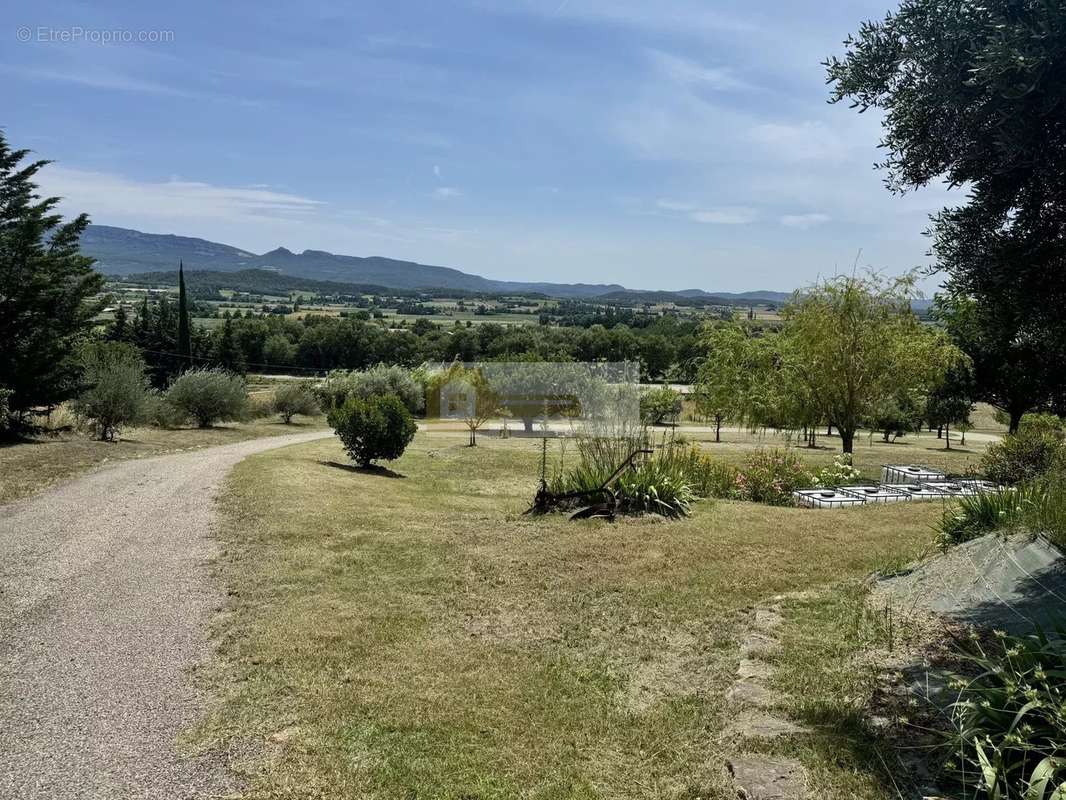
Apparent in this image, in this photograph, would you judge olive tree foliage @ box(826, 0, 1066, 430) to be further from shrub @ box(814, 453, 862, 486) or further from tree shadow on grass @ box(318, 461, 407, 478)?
tree shadow on grass @ box(318, 461, 407, 478)

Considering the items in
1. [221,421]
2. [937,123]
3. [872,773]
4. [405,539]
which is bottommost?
[221,421]

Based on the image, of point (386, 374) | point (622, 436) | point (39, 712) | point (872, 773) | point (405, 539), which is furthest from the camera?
point (386, 374)

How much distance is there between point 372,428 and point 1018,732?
15.5 metres

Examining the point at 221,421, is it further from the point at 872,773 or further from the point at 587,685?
the point at 872,773

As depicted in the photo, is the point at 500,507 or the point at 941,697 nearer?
the point at 941,697

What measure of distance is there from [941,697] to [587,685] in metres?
1.98

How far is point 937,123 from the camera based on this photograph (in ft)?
14.1

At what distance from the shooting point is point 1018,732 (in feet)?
9.00

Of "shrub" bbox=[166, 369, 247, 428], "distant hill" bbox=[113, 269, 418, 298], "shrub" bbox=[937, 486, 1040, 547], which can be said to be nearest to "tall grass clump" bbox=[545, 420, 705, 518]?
"shrub" bbox=[937, 486, 1040, 547]

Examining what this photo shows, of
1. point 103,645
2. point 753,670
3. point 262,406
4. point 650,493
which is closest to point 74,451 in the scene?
point 103,645

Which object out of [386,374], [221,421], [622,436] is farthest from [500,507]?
[386,374]

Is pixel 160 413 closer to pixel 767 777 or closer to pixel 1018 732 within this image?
pixel 767 777

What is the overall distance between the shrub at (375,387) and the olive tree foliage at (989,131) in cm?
2906

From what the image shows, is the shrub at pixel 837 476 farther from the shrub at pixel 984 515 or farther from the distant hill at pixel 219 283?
the distant hill at pixel 219 283
